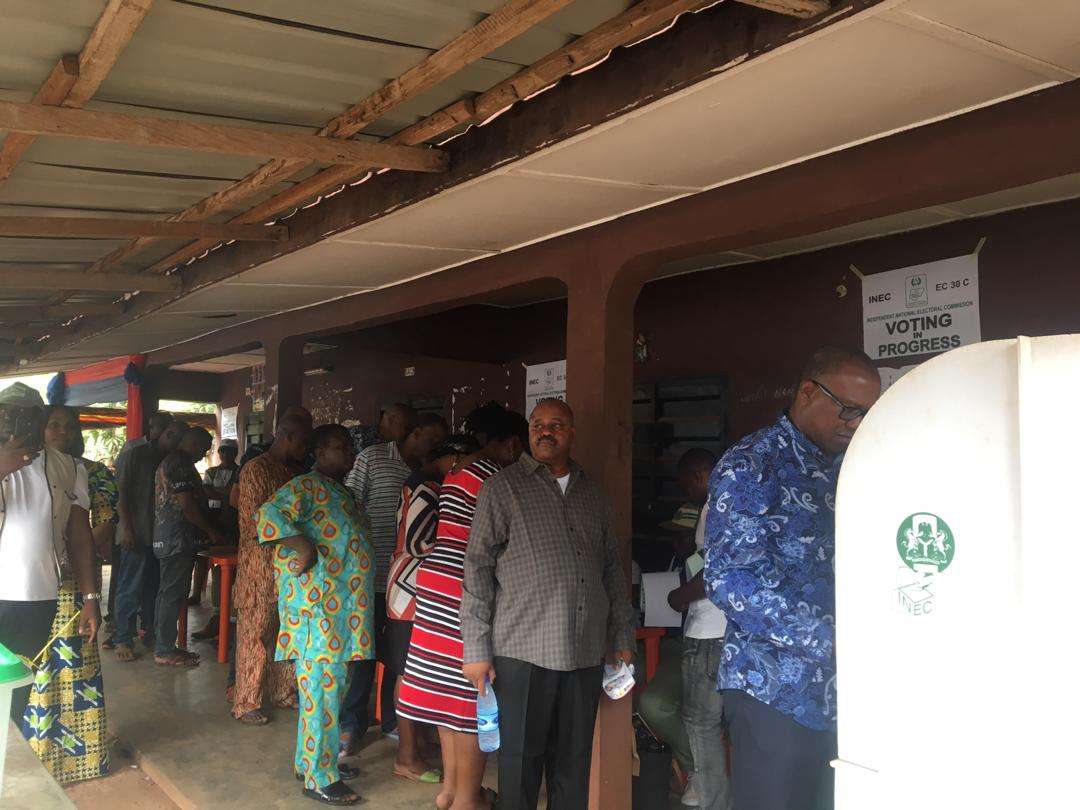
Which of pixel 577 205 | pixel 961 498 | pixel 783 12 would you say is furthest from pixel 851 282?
pixel 961 498

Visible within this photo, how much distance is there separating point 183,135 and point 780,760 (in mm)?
2442

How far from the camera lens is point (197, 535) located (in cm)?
665

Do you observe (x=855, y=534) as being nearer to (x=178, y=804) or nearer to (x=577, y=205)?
(x=577, y=205)

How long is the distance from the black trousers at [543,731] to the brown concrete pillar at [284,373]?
395 centimetres

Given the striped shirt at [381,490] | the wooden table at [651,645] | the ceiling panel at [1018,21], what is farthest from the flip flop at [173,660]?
the ceiling panel at [1018,21]

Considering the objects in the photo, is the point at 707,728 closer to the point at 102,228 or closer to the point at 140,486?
the point at 102,228

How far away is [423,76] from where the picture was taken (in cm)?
255

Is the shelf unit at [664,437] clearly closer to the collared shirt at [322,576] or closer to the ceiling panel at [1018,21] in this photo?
the collared shirt at [322,576]

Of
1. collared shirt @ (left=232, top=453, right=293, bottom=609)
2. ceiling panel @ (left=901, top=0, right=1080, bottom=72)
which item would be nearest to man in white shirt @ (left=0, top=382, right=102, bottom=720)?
collared shirt @ (left=232, top=453, right=293, bottom=609)

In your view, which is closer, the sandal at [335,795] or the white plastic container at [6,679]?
the white plastic container at [6,679]

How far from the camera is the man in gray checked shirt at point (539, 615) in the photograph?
309cm

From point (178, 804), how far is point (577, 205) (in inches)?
128

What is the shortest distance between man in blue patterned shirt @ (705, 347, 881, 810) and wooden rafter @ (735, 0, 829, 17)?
2.78 feet

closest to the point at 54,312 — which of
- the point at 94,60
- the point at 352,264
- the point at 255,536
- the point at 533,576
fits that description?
the point at 255,536
